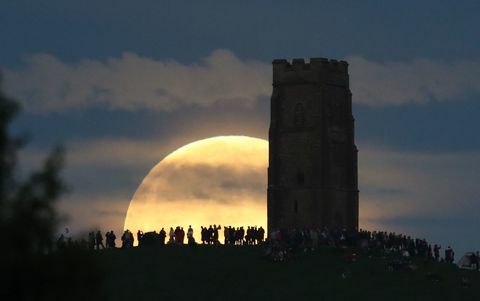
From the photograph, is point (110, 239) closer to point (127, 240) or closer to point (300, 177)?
point (127, 240)

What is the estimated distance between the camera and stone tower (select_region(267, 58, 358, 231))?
88625 millimetres

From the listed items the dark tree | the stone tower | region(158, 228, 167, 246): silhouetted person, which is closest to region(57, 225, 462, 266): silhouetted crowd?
region(158, 228, 167, 246): silhouetted person

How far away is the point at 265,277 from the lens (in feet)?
192

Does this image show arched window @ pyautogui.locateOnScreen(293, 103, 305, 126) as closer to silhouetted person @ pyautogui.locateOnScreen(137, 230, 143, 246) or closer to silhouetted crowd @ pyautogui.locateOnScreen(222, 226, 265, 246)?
silhouetted crowd @ pyautogui.locateOnScreen(222, 226, 265, 246)

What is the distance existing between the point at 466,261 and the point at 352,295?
1375 centimetres

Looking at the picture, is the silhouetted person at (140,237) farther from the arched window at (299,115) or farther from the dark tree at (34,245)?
the dark tree at (34,245)

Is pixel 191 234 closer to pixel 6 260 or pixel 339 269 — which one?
pixel 339 269

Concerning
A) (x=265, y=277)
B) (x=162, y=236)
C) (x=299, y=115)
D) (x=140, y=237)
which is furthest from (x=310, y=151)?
(x=265, y=277)

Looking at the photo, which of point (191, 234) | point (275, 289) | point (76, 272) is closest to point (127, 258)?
point (191, 234)

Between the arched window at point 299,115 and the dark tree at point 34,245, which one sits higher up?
the arched window at point 299,115

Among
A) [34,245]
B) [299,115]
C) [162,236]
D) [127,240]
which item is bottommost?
[34,245]

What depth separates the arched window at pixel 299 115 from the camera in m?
89.8

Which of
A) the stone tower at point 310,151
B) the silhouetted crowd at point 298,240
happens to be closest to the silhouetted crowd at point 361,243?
the silhouetted crowd at point 298,240

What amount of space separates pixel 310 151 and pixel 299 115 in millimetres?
2645
